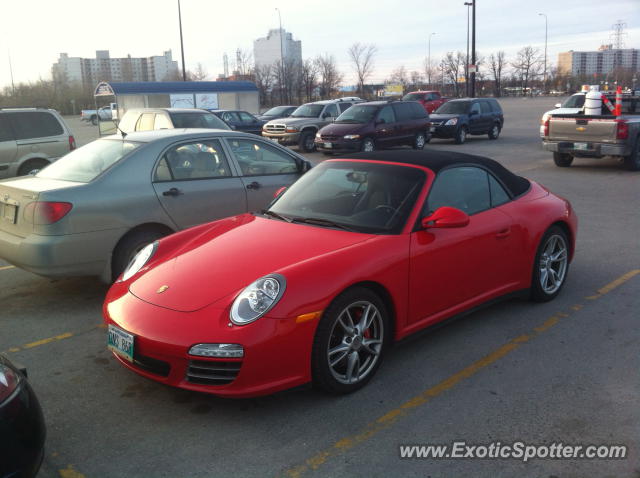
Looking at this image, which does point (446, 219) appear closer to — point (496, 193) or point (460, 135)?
point (496, 193)

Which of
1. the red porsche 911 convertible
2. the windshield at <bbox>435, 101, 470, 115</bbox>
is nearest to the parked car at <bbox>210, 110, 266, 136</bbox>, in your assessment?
the windshield at <bbox>435, 101, 470, 115</bbox>

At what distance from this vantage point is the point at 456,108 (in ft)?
77.7

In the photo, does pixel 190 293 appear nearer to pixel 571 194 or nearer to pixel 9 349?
pixel 9 349

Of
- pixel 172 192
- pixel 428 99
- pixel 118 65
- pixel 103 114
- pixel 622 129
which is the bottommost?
pixel 172 192

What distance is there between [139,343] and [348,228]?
161 cm

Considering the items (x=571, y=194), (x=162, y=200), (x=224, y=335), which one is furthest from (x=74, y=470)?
(x=571, y=194)

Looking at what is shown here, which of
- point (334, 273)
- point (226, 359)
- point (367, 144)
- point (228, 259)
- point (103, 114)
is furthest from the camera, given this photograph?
point (103, 114)

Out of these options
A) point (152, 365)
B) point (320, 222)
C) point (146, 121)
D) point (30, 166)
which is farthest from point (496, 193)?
point (146, 121)

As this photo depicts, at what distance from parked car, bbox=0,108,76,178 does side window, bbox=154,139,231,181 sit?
6.88 metres

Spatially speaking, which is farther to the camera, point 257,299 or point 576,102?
point 576,102

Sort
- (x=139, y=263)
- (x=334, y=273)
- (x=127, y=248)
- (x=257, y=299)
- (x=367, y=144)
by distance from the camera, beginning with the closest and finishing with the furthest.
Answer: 1. (x=257, y=299)
2. (x=334, y=273)
3. (x=139, y=263)
4. (x=127, y=248)
5. (x=367, y=144)

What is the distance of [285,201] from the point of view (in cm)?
503

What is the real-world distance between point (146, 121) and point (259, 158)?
9.08m

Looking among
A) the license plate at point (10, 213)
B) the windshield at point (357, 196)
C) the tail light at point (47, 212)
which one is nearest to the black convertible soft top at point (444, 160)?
the windshield at point (357, 196)
